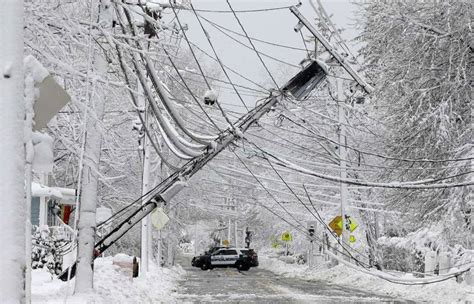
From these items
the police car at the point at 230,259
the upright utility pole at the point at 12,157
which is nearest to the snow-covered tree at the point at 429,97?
the upright utility pole at the point at 12,157

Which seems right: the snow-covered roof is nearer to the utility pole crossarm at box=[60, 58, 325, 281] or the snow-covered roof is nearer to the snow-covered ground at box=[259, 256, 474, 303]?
the snow-covered ground at box=[259, 256, 474, 303]

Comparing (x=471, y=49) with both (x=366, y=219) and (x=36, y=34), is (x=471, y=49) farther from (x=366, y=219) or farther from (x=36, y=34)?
(x=366, y=219)

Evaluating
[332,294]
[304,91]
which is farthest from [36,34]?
[332,294]

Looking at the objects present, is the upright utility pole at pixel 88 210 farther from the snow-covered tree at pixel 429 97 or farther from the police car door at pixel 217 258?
the police car door at pixel 217 258

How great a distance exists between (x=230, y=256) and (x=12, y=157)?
1725 inches

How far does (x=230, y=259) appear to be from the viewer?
5050 centimetres

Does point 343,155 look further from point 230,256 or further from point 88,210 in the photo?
point 88,210

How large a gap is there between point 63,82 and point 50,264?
9.80 metres

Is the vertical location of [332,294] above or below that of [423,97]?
below

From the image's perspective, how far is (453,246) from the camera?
23.2 metres

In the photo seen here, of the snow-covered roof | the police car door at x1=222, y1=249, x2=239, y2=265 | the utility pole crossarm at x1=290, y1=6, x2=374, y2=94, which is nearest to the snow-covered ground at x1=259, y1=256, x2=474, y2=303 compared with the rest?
the utility pole crossarm at x1=290, y1=6, x2=374, y2=94

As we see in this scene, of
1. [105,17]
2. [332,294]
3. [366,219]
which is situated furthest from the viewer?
[366,219]

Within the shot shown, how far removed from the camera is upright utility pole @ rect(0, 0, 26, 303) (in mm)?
7168

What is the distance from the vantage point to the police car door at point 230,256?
50.0 metres
